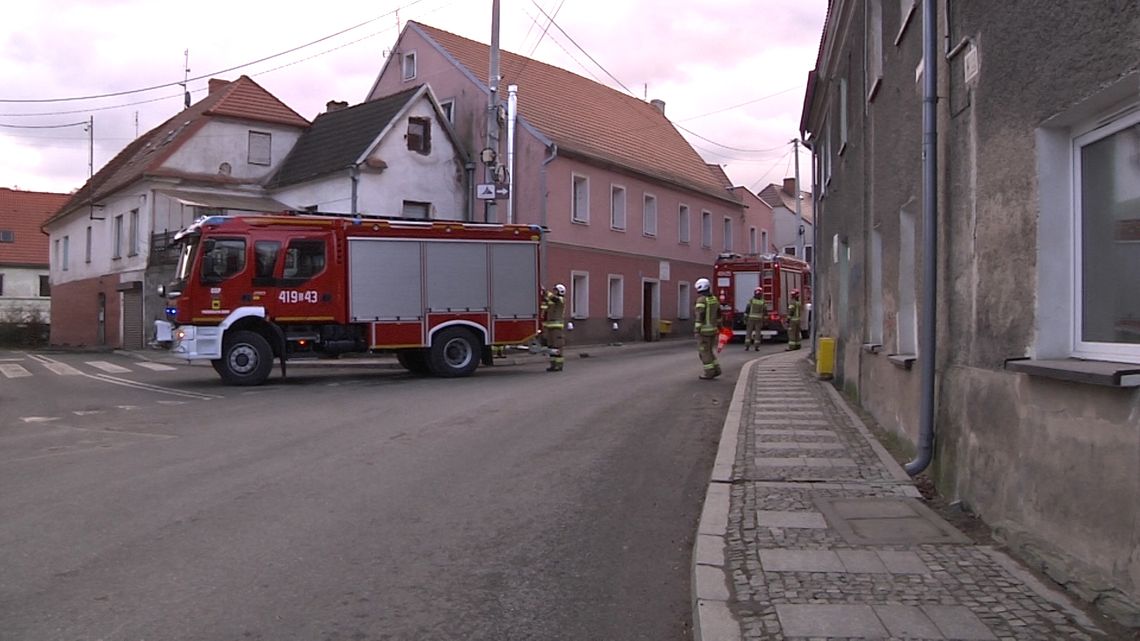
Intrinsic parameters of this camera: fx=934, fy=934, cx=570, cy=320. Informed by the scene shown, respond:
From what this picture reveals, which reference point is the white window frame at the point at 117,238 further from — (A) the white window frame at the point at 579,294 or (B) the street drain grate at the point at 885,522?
(B) the street drain grate at the point at 885,522

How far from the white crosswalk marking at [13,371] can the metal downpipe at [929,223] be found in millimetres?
18333

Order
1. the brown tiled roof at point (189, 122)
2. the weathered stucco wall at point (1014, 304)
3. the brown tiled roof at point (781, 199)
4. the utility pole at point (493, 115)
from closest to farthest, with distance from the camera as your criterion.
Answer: the weathered stucco wall at point (1014, 304) < the utility pole at point (493, 115) < the brown tiled roof at point (189, 122) < the brown tiled roof at point (781, 199)

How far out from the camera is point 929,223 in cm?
673

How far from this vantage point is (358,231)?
653 inches

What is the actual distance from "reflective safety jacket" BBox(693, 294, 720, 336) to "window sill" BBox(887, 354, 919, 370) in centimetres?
717

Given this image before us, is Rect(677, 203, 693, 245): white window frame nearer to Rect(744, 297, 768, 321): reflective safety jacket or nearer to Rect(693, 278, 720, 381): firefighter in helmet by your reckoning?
Rect(744, 297, 768, 321): reflective safety jacket

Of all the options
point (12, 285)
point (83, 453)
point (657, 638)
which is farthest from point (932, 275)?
point (12, 285)

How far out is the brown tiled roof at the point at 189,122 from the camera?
2888 cm

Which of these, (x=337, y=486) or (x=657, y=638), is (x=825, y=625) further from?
(x=337, y=486)

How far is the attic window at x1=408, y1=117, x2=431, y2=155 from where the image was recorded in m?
28.1

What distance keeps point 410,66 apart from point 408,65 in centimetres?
9

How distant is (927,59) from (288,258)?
469 inches

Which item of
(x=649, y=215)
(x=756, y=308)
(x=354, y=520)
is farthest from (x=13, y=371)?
(x=649, y=215)

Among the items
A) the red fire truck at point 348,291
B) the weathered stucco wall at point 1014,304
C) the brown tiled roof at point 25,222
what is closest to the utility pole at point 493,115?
the red fire truck at point 348,291
